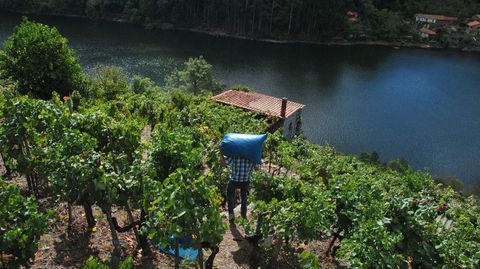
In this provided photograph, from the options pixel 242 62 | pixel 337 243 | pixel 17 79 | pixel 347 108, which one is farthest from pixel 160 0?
pixel 337 243

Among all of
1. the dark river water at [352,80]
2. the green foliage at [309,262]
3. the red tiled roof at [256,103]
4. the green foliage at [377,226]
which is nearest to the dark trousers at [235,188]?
the green foliage at [377,226]

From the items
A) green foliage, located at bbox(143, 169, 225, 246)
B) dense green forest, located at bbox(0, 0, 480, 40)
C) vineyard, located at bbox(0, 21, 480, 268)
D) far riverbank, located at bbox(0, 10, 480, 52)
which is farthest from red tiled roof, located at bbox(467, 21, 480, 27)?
green foliage, located at bbox(143, 169, 225, 246)

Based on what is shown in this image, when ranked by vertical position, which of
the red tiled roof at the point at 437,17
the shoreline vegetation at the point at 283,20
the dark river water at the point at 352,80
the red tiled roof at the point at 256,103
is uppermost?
the red tiled roof at the point at 437,17

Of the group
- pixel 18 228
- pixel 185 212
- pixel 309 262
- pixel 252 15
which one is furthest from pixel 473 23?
pixel 18 228

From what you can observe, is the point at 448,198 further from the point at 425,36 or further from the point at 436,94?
the point at 425,36

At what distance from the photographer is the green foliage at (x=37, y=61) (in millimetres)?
17656

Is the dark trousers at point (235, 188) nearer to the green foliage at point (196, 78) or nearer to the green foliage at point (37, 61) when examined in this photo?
the green foliage at point (37, 61)

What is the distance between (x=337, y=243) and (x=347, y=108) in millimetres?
31372

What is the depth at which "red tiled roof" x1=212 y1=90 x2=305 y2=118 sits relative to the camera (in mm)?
25469

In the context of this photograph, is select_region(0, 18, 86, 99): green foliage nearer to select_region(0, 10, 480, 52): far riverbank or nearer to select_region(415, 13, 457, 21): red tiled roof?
select_region(0, 10, 480, 52): far riverbank

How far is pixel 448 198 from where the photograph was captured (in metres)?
18.1

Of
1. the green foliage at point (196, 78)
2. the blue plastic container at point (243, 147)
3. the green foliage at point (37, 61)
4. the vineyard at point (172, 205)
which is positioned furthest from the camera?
the green foliage at point (196, 78)

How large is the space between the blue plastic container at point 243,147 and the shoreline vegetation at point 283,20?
2195 inches

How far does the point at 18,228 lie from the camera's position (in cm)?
634
